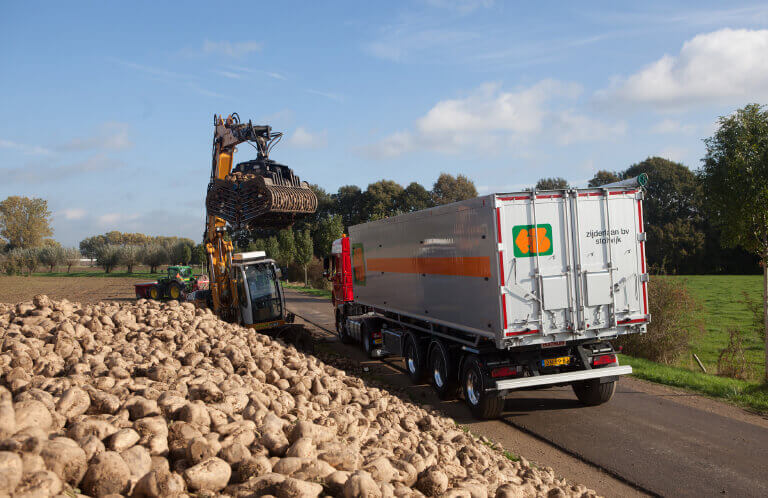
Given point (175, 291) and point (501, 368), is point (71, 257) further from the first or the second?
point (501, 368)

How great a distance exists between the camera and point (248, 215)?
41.0 feet

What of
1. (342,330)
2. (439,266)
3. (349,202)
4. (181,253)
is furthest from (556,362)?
(181,253)

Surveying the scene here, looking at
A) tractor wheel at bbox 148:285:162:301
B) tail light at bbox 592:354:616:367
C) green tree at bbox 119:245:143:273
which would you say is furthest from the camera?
green tree at bbox 119:245:143:273

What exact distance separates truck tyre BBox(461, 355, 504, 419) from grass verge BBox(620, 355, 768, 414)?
14.0 feet

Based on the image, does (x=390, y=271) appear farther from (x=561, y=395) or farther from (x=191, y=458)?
(x=191, y=458)

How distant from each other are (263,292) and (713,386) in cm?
1025

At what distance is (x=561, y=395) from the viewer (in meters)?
9.77

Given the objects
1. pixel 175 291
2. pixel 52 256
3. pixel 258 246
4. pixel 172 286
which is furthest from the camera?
pixel 52 256

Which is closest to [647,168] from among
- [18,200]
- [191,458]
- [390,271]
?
[390,271]

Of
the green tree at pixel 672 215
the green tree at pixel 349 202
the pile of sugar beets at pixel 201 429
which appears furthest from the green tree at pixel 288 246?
the pile of sugar beets at pixel 201 429

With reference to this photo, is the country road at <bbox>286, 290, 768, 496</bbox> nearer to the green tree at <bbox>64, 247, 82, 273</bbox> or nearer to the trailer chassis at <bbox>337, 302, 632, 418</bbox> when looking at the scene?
the trailer chassis at <bbox>337, 302, 632, 418</bbox>

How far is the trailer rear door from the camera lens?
784 cm

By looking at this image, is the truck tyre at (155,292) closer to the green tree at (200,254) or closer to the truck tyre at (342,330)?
the green tree at (200,254)

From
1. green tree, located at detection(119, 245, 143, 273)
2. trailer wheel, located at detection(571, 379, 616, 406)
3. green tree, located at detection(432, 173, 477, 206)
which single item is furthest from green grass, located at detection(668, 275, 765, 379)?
green tree, located at detection(119, 245, 143, 273)
